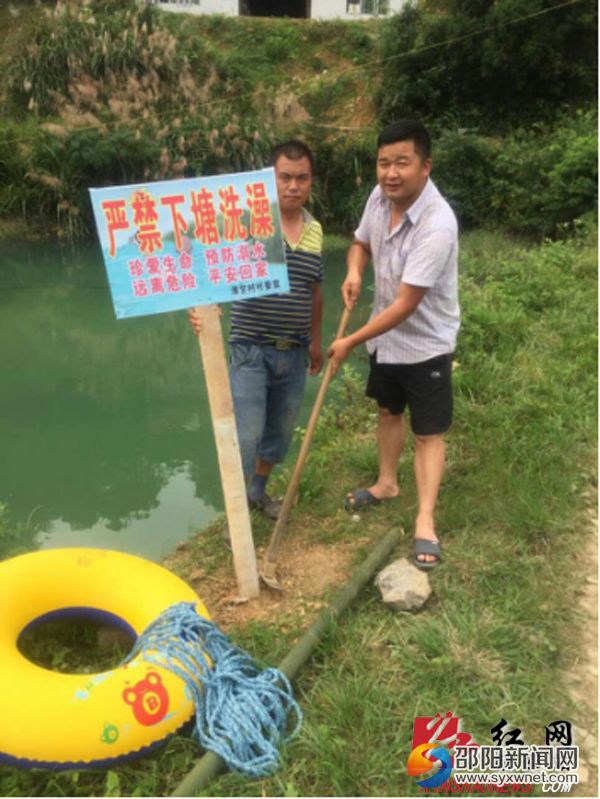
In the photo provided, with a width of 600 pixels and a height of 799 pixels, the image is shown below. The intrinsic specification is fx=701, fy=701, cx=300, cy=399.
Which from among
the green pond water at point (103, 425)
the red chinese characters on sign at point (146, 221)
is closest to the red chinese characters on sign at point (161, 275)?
the red chinese characters on sign at point (146, 221)

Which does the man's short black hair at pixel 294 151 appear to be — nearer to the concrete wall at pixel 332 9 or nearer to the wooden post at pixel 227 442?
the wooden post at pixel 227 442

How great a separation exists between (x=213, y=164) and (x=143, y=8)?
4.38 m

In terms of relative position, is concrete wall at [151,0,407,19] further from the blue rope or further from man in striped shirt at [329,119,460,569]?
the blue rope

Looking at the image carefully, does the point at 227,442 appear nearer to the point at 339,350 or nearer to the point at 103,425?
the point at 339,350

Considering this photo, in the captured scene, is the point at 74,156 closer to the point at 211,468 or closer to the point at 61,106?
the point at 61,106

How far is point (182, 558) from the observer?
9.90 feet

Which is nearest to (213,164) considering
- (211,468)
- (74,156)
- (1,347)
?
(74,156)

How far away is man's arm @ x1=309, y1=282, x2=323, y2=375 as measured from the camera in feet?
8.70

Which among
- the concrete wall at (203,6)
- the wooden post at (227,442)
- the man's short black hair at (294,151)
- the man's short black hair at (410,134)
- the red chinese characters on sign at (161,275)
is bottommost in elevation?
the wooden post at (227,442)

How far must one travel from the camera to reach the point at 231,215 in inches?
83.8

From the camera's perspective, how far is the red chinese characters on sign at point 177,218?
6.75 ft

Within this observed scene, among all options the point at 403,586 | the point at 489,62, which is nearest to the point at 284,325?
the point at 403,586

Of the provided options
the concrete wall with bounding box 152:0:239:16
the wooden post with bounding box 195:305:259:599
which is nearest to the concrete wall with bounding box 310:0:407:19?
the concrete wall with bounding box 152:0:239:16

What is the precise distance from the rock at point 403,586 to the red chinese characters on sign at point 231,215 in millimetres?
1233
